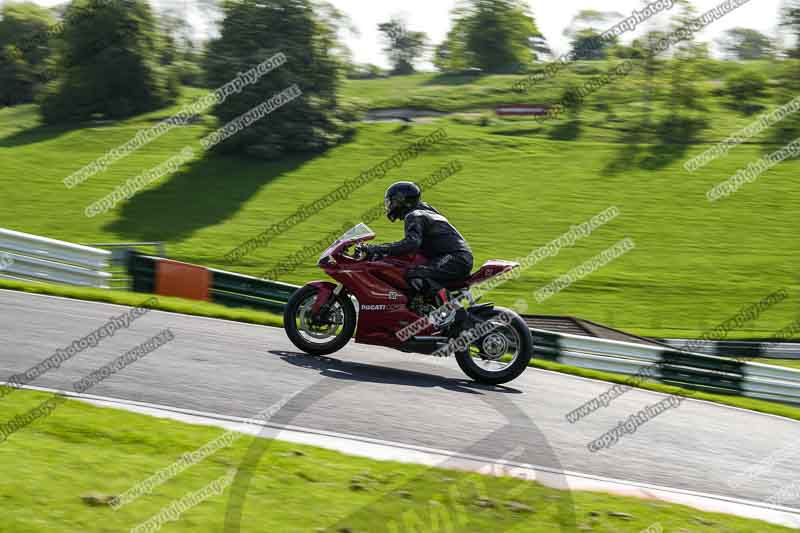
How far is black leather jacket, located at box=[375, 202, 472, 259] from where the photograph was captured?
953 centimetres

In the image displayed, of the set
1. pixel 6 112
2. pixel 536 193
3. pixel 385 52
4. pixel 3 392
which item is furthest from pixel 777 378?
pixel 385 52

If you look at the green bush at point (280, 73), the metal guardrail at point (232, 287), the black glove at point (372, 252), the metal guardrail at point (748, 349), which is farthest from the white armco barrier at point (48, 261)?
the green bush at point (280, 73)

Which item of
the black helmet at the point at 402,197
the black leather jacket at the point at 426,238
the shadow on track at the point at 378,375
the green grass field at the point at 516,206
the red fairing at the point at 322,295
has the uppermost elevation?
the black helmet at the point at 402,197

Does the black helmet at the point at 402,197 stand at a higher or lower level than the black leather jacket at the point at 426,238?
higher

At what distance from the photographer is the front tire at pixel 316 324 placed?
389 inches

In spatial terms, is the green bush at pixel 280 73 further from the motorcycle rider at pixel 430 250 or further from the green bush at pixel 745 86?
the motorcycle rider at pixel 430 250

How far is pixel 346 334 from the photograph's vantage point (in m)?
9.97

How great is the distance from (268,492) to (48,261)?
1124 cm

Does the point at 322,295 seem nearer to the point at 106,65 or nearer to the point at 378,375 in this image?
the point at 378,375

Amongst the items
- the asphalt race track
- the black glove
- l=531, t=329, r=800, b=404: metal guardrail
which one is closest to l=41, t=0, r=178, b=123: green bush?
l=531, t=329, r=800, b=404: metal guardrail

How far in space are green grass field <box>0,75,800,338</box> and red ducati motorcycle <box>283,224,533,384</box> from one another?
18352 mm

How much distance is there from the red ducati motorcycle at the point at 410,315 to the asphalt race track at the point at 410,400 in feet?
1.18

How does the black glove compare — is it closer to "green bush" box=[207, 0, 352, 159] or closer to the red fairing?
the red fairing

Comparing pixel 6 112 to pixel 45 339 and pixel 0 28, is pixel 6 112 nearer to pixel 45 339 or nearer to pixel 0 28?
pixel 0 28
